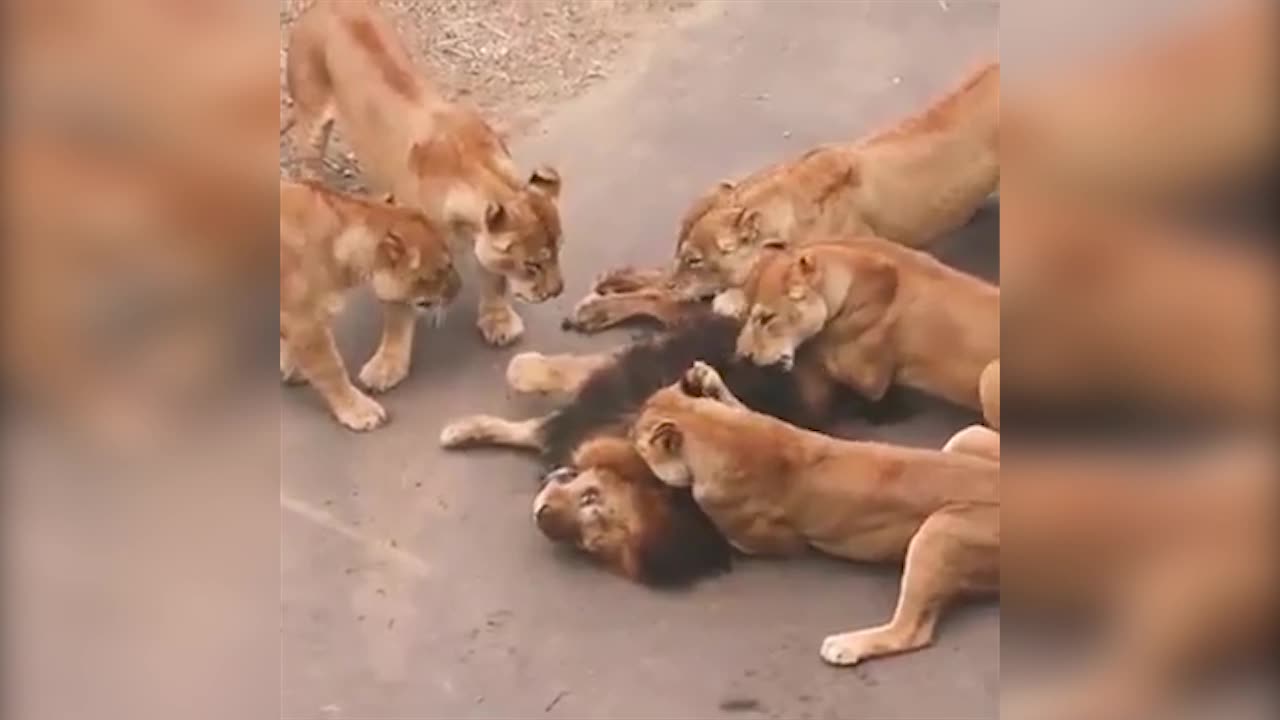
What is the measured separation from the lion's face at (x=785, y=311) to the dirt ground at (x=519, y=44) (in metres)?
1.05

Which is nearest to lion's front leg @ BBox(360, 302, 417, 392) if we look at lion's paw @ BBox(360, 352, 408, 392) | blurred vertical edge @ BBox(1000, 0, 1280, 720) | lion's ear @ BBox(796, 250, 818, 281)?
lion's paw @ BBox(360, 352, 408, 392)

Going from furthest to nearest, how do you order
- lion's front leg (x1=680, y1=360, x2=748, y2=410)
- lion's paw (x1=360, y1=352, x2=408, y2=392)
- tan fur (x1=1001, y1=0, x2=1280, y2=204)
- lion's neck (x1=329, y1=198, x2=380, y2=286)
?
lion's paw (x1=360, y1=352, x2=408, y2=392) < lion's neck (x1=329, y1=198, x2=380, y2=286) < lion's front leg (x1=680, y1=360, x2=748, y2=410) < tan fur (x1=1001, y1=0, x2=1280, y2=204)

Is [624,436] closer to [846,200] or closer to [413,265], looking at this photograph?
[413,265]

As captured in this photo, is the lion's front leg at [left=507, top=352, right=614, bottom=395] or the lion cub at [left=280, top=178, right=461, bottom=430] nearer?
the lion cub at [left=280, top=178, right=461, bottom=430]

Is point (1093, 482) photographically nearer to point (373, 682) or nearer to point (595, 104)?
point (373, 682)

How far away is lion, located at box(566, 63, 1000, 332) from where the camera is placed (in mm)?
3213

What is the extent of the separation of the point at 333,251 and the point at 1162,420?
2.03 m

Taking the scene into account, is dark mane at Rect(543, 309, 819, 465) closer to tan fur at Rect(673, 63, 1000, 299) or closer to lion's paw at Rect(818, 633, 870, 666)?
tan fur at Rect(673, 63, 1000, 299)

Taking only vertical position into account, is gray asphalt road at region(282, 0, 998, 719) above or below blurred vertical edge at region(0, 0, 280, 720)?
below

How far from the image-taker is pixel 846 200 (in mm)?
3273

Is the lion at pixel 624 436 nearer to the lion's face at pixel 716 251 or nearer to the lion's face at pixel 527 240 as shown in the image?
the lion's face at pixel 716 251

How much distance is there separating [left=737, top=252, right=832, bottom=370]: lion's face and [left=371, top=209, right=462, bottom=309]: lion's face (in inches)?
21.0

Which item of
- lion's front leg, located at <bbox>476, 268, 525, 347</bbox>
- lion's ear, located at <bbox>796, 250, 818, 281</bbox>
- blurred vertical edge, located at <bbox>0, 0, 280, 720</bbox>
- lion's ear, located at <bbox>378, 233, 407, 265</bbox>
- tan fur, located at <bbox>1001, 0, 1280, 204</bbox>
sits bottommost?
lion's front leg, located at <bbox>476, 268, 525, 347</bbox>

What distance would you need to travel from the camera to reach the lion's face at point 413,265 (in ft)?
10.2
